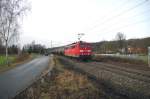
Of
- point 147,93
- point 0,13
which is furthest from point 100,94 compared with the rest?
point 0,13

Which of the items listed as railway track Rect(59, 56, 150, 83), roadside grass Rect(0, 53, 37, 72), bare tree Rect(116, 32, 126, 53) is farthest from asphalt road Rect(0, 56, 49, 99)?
bare tree Rect(116, 32, 126, 53)

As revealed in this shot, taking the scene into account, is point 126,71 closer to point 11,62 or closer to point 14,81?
point 14,81

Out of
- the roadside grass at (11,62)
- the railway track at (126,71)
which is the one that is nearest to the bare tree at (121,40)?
the roadside grass at (11,62)

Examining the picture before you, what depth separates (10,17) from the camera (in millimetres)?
26375

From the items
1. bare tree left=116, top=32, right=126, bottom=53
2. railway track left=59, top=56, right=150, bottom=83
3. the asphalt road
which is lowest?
the asphalt road

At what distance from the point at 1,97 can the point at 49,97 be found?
2.09m

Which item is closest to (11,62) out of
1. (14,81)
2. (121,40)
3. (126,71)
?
(14,81)

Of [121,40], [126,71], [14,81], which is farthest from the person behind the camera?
[121,40]

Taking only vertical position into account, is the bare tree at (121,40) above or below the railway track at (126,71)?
above

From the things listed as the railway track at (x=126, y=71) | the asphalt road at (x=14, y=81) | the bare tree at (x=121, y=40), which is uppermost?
the bare tree at (x=121, y=40)

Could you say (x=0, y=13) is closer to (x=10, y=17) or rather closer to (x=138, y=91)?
(x=10, y=17)

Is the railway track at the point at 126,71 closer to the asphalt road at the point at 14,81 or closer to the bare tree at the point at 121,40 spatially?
the asphalt road at the point at 14,81

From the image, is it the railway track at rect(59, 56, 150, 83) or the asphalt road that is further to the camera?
the railway track at rect(59, 56, 150, 83)

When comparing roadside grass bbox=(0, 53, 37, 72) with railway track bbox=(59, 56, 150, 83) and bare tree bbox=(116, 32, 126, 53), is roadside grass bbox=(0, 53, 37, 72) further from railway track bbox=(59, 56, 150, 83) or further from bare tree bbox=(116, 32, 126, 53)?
bare tree bbox=(116, 32, 126, 53)
